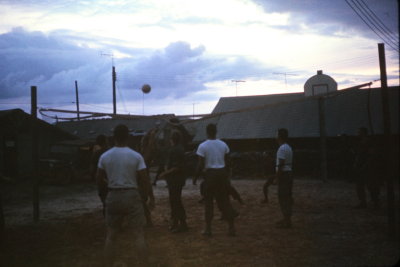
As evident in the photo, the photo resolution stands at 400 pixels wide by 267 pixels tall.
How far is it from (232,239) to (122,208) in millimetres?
2904

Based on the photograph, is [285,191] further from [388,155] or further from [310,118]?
[310,118]

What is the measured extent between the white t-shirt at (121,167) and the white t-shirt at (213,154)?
2328mm

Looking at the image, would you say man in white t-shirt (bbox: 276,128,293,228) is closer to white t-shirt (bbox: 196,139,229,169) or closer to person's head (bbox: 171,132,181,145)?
white t-shirt (bbox: 196,139,229,169)

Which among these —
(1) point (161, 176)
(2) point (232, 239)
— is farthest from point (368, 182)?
(1) point (161, 176)

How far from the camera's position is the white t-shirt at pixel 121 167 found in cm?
498

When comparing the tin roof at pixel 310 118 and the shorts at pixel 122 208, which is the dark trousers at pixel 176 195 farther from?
the tin roof at pixel 310 118

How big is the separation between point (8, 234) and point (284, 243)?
5.89 m

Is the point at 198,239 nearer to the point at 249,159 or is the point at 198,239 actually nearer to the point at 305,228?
the point at 305,228

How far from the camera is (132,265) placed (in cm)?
572

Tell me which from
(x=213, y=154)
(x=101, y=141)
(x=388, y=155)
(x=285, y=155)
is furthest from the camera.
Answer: (x=101, y=141)

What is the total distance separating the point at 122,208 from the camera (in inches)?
195

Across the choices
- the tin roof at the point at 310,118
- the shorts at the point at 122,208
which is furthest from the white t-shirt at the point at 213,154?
the tin roof at the point at 310,118

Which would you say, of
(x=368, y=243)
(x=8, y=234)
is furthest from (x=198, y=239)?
(x=8, y=234)

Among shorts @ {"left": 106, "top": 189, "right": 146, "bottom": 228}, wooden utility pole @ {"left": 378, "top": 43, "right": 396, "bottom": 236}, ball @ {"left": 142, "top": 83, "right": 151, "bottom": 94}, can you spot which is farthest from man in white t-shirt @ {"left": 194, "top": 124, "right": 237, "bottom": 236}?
ball @ {"left": 142, "top": 83, "right": 151, "bottom": 94}
